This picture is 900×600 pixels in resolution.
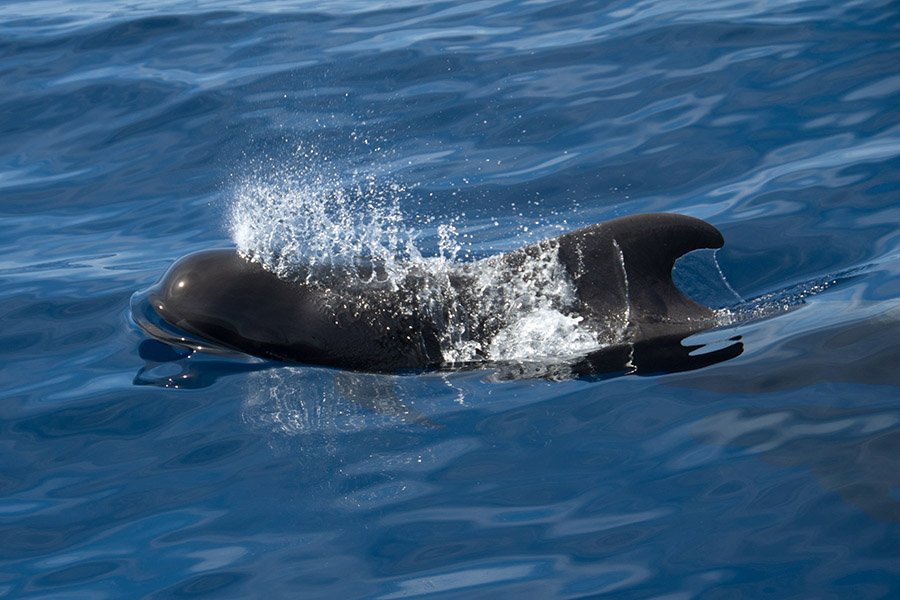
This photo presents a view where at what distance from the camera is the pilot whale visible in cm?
737

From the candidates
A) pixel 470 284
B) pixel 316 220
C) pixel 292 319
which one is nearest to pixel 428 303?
pixel 470 284

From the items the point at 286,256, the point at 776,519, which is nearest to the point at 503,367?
the point at 286,256

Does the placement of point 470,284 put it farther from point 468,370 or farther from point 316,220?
point 316,220

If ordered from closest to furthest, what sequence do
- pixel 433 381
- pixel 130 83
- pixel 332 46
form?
pixel 433 381
pixel 130 83
pixel 332 46

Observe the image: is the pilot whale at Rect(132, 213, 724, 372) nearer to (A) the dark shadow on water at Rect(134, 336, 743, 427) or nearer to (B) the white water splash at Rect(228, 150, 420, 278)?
(A) the dark shadow on water at Rect(134, 336, 743, 427)

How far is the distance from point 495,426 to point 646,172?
4.86 metres

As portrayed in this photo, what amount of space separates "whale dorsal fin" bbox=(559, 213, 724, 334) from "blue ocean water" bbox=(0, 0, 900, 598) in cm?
35

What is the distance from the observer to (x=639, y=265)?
24.3 ft

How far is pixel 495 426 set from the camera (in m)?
6.48

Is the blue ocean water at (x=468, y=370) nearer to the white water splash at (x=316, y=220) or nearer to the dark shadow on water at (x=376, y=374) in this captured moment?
the dark shadow on water at (x=376, y=374)

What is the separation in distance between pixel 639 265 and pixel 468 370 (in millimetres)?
1193

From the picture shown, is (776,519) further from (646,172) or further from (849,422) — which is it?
(646,172)

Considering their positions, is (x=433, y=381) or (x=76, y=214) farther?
(x=76, y=214)

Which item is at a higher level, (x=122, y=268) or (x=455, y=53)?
(x=455, y=53)
